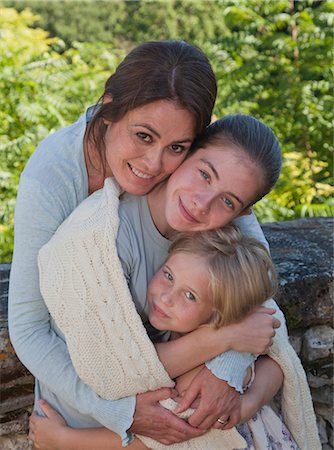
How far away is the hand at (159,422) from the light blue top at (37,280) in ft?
0.09

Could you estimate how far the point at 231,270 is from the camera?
5.42 ft

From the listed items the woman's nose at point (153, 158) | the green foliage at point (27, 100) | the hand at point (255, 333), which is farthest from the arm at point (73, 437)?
the green foliage at point (27, 100)

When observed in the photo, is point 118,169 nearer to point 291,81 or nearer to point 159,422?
point 159,422

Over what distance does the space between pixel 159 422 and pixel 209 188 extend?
2.06 feet

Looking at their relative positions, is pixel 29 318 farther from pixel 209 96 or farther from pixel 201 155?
pixel 209 96

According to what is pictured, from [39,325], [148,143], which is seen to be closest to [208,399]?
[39,325]

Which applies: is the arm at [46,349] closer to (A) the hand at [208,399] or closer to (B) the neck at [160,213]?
(A) the hand at [208,399]

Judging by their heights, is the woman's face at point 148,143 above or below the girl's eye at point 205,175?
above

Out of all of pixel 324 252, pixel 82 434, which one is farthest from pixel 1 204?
pixel 82 434

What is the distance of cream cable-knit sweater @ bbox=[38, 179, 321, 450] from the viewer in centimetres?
163

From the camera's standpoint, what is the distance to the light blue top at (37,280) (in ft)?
5.52

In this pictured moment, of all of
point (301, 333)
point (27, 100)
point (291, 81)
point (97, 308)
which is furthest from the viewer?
point (291, 81)

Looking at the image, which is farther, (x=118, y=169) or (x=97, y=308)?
(x=118, y=169)

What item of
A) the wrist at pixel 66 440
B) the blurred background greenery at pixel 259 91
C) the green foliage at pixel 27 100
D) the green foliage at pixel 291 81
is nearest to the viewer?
the wrist at pixel 66 440
